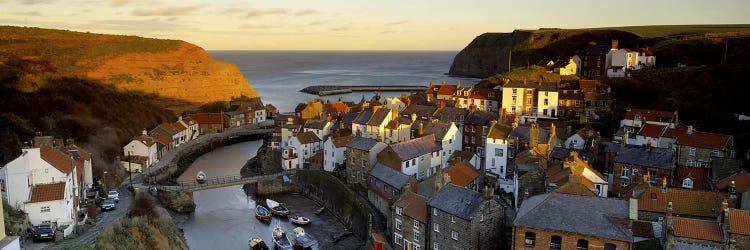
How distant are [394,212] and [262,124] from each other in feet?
164

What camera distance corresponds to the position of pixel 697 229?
19.9 m

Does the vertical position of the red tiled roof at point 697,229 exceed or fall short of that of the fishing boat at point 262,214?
it exceeds it

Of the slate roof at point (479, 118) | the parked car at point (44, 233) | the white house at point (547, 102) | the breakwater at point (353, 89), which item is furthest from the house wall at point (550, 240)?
the breakwater at point (353, 89)

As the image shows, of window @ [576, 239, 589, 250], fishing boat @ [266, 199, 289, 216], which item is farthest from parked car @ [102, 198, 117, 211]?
window @ [576, 239, 589, 250]

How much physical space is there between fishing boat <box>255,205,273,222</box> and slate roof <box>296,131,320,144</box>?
877 centimetres

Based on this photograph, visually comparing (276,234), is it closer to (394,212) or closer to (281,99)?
(394,212)

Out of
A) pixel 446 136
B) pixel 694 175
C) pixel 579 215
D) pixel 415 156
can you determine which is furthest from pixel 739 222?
pixel 446 136

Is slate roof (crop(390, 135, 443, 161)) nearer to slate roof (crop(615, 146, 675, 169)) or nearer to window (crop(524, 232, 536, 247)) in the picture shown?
slate roof (crop(615, 146, 675, 169))

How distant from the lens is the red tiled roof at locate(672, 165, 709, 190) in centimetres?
2914

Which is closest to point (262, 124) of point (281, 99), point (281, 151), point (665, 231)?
point (281, 151)

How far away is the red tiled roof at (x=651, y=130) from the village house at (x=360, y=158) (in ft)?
60.0

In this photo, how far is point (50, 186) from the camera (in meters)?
27.4

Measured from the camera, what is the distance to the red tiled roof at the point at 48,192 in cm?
2662

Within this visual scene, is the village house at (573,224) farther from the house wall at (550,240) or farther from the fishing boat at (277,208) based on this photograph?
the fishing boat at (277,208)
